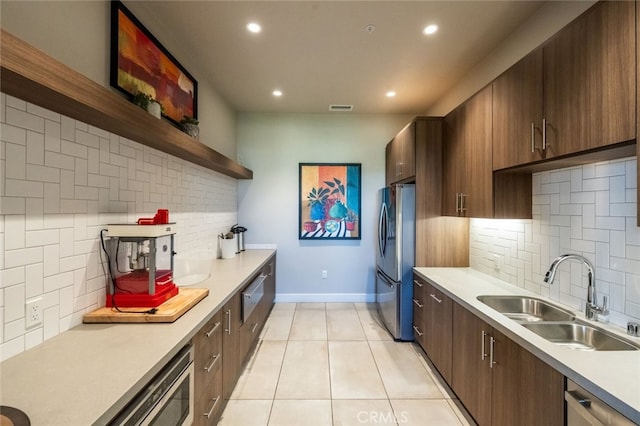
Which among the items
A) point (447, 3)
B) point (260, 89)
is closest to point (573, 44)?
point (447, 3)

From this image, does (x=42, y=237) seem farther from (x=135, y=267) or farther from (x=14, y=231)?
(x=135, y=267)

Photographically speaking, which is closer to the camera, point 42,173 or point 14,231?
point 14,231

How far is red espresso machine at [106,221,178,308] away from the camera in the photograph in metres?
1.46

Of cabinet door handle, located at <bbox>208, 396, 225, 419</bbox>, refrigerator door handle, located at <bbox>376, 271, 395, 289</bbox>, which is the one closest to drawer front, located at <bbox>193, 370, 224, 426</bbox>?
cabinet door handle, located at <bbox>208, 396, 225, 419</bbox>

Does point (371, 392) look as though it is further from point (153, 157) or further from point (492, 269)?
point (153, 157)

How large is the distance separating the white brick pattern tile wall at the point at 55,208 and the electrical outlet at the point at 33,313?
0.02 meters

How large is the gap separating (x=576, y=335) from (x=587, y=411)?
0.70 meters

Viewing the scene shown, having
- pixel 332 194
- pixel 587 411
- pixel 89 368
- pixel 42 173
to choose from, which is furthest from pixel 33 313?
pixel 332 194

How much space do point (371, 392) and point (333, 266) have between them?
2.09 m

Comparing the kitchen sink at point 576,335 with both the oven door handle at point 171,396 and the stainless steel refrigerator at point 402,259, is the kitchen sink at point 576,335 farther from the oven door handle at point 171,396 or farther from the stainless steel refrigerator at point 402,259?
the oven door handle at point 171,396

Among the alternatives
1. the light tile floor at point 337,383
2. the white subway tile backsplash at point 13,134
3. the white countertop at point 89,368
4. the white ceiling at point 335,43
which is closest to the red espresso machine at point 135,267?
the white countertop at point 89,368

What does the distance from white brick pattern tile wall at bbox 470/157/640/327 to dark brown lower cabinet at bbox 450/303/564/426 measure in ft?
2.02

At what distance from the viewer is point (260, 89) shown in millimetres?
3258

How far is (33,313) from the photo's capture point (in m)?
1.13
